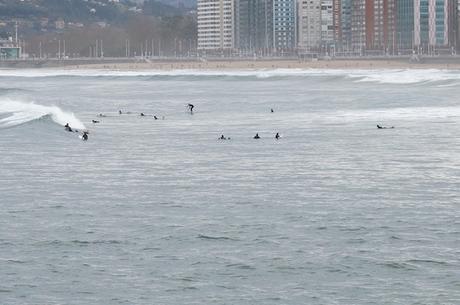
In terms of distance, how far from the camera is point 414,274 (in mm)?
22891

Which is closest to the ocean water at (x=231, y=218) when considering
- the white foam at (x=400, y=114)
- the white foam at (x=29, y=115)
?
the white foam at (x=29, y=115)

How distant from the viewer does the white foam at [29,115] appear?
60094mm

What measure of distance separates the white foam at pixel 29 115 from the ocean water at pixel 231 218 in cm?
654

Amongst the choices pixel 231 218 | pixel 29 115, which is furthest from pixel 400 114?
pixel 231 218

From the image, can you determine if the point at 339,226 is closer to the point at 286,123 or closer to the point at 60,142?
the point at 60,142

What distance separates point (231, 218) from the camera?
92.2 ft

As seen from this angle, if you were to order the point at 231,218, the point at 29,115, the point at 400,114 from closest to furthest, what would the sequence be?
the point at 231,218, the point at 29,115, the point at 400,114

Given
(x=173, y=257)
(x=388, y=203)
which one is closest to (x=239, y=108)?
(x=388, y=203)

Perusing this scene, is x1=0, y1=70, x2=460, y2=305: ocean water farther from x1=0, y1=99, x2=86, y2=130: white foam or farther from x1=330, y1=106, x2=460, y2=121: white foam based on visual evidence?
x1=330, y1=106, x2=460, y2=121: white foam

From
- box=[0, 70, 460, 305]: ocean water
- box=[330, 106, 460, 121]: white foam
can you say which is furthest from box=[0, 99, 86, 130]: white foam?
box=[330, 106, 460, 121]: white foam

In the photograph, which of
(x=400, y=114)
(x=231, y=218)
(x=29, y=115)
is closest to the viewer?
(x=231, y=218)

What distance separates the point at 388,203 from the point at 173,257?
7270 millimetres

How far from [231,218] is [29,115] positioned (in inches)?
1489

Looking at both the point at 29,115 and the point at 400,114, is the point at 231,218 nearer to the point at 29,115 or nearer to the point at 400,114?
the point at 29,115
